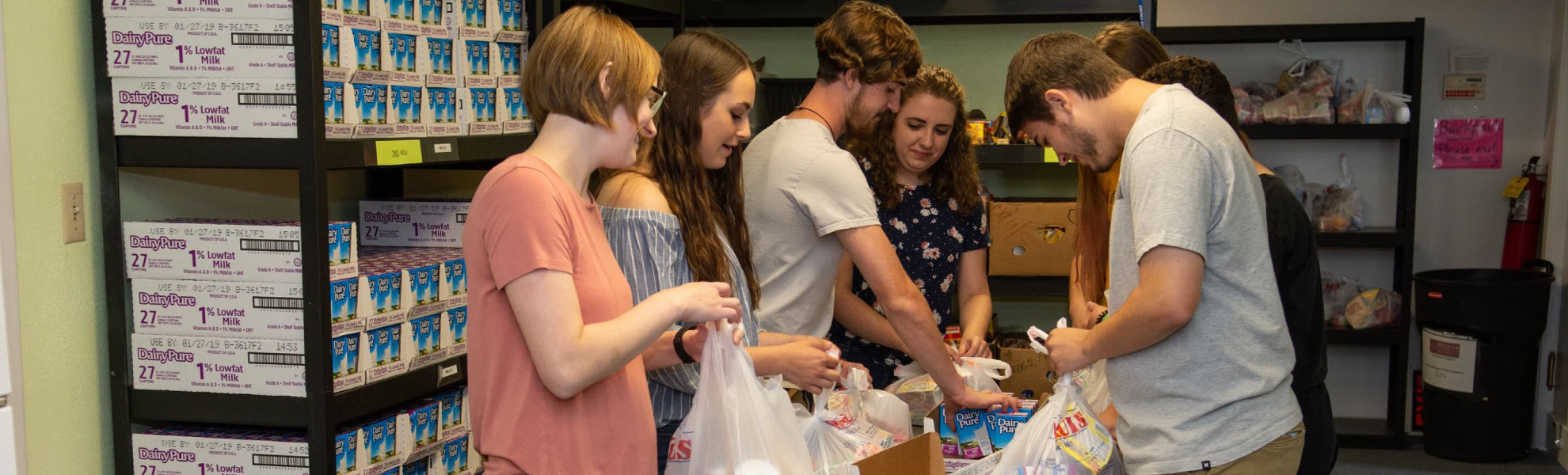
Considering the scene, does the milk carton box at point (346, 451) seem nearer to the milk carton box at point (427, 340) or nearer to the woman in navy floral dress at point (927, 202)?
the milk carton box at point (427, 340)

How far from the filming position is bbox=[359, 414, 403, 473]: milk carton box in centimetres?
214

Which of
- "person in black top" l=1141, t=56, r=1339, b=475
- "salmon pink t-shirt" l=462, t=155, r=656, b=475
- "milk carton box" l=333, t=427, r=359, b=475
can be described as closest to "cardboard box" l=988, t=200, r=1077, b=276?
"person in black top" l=1141, t=56, r=1339, b=475

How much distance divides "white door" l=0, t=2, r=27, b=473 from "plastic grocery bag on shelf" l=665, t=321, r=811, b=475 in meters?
1.15

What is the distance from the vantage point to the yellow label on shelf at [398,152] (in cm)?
209

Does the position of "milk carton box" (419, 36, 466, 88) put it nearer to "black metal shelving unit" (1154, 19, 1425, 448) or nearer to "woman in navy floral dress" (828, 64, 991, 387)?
"woman in navy floral dress" (828, 64, 991, 387)

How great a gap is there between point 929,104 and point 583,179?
54.1 inches

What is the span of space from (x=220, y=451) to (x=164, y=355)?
0.20 meters

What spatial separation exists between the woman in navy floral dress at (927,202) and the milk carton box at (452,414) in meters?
0.83

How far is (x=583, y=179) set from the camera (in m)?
1.49

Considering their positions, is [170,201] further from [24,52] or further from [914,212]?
[914,212]

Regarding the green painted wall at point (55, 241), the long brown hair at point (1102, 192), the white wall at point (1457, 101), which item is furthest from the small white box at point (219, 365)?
the white wall at point (1457, 101)

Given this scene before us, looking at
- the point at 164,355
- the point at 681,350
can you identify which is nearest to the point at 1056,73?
the point at 681,350

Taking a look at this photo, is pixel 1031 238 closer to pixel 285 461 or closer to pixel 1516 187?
pixel 285 461

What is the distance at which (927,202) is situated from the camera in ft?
9.03
